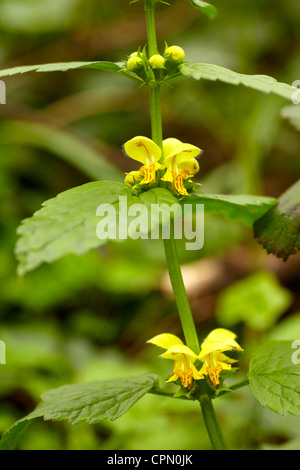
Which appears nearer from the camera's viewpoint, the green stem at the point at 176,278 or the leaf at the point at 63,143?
the green stem at the point at 176,278

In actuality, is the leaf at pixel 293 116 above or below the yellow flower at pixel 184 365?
above

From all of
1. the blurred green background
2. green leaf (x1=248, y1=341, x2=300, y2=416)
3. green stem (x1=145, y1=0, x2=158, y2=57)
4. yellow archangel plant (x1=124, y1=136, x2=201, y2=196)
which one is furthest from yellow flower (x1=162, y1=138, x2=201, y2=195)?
the blurred green background

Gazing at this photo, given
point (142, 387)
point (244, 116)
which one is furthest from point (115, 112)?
point (142, 387)

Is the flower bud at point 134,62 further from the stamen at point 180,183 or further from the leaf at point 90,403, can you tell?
the leaf at point 90,403

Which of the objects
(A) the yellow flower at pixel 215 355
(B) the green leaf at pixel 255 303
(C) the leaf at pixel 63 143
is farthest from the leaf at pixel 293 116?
(C) the leaf at pixel 63 143

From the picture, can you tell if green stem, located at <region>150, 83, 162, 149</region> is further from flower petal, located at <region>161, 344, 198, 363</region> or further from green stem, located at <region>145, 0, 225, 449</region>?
flower petal, located at <region>161, 344, 198, 363</region>

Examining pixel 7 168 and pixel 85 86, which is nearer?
pixel 7 168

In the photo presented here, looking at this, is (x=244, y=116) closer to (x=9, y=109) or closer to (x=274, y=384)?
(x=9, y=109)
